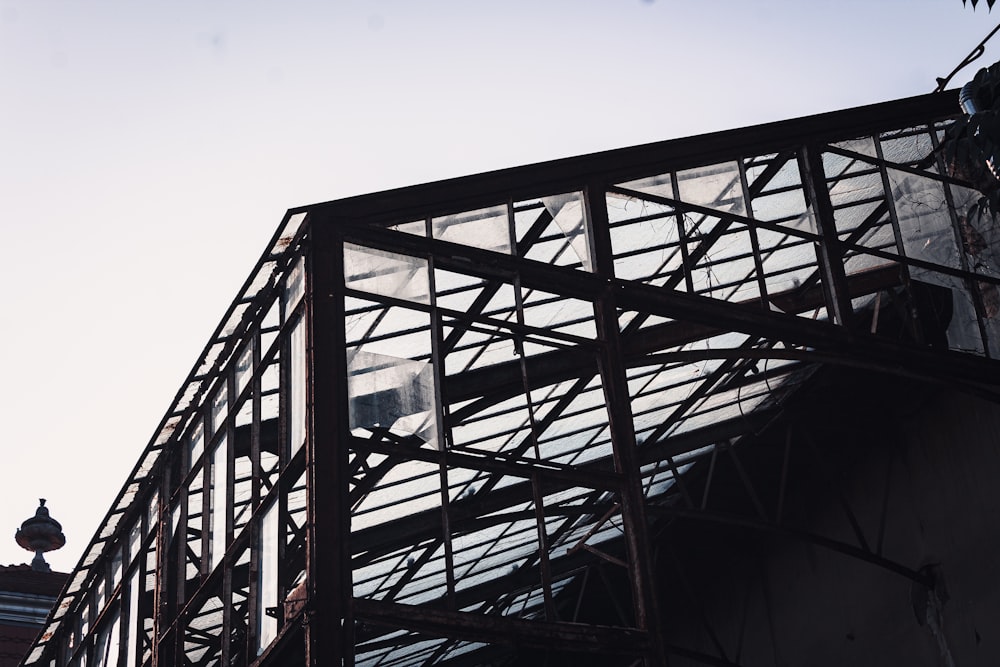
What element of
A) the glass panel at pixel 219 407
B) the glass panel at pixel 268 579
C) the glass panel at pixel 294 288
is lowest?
the glass panel at pixel 268 579

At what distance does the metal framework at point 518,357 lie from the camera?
13.8 m

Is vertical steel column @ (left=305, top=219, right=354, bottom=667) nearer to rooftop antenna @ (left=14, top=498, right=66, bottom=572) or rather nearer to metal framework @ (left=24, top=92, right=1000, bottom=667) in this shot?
metal framework @ (left=24, top=92, right=1000, bottom=667)

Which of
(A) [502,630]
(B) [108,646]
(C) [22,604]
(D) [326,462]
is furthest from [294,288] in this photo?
(C) [22,604]

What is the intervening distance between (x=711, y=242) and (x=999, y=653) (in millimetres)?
7712

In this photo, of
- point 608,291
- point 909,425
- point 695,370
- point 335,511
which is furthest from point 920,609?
point 335,511

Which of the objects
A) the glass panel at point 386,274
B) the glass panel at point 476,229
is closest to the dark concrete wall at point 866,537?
the glass panel at point 476,229

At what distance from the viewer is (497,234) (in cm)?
1531

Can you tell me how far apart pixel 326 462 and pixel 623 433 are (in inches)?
138

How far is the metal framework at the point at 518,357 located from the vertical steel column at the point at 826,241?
0.09ft

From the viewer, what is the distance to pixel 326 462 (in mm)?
13227

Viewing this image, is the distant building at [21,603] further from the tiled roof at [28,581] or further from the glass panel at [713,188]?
the glass panel at [713,188]

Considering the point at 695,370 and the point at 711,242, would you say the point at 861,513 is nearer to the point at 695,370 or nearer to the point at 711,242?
the point at 695,370

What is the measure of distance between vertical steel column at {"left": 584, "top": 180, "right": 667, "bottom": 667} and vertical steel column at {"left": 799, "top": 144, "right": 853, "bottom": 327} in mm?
2774

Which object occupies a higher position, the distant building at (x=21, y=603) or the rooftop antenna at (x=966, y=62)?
the rooftop antenna at (x=966, y=62)
